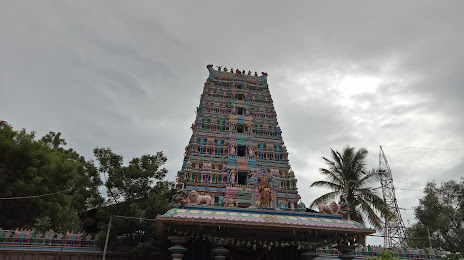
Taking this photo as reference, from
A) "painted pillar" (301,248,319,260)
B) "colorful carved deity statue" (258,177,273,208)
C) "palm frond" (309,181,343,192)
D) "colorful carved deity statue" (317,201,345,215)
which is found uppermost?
"palm frond" (309,181,343,192)

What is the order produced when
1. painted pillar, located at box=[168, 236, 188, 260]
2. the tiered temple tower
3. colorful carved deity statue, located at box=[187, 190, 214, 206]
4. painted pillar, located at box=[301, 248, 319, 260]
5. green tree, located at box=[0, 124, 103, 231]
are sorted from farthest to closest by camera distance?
1. the tiered temple tower
2. green tree, located at box=[0, 124, 103, 231]
3. painted pillar, located at box=[301, 248, 319, 260]
4. colorful carved deity statue, located at box=[187, 190, 214, 206]
5. painted pillar, located at box=[168, 236, 188, 260]

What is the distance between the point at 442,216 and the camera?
91.1 ft

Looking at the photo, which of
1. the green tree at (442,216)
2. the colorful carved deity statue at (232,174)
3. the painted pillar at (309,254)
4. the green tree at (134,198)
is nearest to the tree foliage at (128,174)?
the green tree at (134,198)

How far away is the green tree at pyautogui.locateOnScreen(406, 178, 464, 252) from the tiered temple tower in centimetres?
1519

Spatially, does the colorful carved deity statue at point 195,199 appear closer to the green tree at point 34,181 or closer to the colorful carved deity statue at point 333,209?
the colorful carved deity statue at point 333,209

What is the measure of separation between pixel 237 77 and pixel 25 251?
23.1 metres

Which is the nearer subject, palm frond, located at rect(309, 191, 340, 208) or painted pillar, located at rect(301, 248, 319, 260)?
painted pillar, located at rect(301, 248, 319, 260)

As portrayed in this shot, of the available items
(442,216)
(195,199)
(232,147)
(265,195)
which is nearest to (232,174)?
(232,147)

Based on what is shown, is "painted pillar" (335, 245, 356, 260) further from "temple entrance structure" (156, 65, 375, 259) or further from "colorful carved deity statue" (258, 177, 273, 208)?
"colorful carved deity statue" (258, 177, 273, 208)

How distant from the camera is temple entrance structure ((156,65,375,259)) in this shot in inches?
559

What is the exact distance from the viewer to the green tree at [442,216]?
27.8 m

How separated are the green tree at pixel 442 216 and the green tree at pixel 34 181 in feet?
94.5

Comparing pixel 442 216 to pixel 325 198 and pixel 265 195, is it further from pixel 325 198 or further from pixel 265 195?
pixel 265 195

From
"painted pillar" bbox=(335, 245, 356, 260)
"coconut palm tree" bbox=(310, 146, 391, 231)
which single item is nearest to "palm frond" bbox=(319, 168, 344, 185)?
"coconut palm tree" bbox=(310, 146, 391, 231)
